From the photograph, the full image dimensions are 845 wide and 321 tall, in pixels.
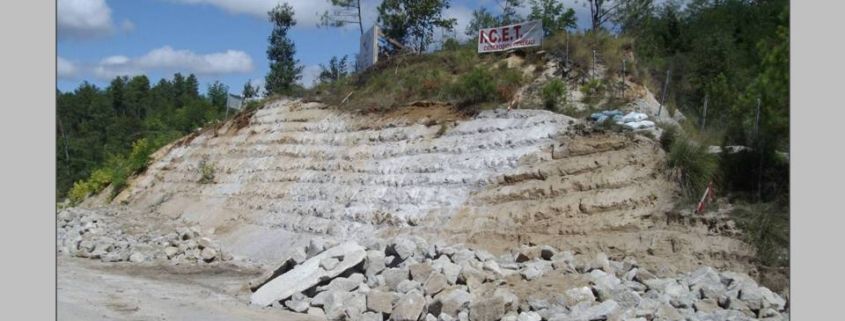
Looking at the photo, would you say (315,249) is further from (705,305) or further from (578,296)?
(705,305)

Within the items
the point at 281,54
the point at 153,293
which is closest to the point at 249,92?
the point at 281,54

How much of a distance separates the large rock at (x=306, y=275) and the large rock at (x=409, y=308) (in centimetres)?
180

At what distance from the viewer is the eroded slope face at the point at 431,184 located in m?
13.9

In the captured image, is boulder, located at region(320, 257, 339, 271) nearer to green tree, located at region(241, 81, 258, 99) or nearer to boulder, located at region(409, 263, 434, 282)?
boulder, located at region(409, 263, 434, 282)

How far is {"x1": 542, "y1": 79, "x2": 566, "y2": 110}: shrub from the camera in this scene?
1731 cm

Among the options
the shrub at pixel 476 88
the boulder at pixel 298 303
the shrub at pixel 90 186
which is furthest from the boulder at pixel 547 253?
the shrub at pixel 90 186

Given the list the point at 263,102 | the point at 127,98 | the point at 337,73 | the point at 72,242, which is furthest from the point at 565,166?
the point at 127,98

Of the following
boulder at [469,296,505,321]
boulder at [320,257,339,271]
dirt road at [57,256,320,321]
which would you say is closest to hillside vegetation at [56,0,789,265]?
dirt road at [57,256,320,321]

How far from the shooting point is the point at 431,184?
17.3 meters

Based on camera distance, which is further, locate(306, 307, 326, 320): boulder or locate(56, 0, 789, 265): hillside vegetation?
locate(56, 0, 789, 265): hillside vegetation

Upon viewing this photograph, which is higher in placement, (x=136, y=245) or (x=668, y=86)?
(x=668, y=86)

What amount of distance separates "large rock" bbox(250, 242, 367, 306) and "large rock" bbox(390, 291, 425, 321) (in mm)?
1801

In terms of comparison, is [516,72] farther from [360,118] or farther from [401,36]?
[401,36]

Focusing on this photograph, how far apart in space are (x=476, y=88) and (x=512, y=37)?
8.72 ft
